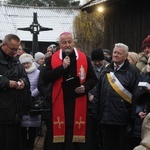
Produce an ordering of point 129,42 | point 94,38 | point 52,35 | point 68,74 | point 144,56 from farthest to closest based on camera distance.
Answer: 1. point 52,35
2. point 94,38
3. point 129,42
4. point 144,56
5. point 68,74

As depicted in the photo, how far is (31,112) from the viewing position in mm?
6320

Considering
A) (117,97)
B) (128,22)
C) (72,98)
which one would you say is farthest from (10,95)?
(128,22)

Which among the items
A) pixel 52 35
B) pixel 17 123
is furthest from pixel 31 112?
pixel 52 35

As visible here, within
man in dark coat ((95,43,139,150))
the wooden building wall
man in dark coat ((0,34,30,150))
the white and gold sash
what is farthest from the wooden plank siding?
man in dark coat ((0,34,30,150))

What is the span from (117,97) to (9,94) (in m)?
1.47

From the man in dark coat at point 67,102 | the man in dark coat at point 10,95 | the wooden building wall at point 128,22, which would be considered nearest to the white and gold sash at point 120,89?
the man in dark coat at point 67,102

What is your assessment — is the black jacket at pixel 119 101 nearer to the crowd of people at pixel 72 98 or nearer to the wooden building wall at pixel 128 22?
the crowd of people at pixel 72 98

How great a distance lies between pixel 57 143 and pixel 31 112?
1.25m

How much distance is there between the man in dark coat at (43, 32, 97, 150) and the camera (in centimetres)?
512

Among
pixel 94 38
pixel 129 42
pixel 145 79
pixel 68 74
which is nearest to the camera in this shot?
pixel 145 79

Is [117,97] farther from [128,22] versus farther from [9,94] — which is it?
[128,22]

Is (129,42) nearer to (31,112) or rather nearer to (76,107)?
(31,112)

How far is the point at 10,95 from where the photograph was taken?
5215 mm

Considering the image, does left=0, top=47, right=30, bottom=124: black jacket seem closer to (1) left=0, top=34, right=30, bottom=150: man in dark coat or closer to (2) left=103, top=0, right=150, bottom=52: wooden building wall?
(1) left=0, top=34, right=30, bottom=150: man in dark coat
